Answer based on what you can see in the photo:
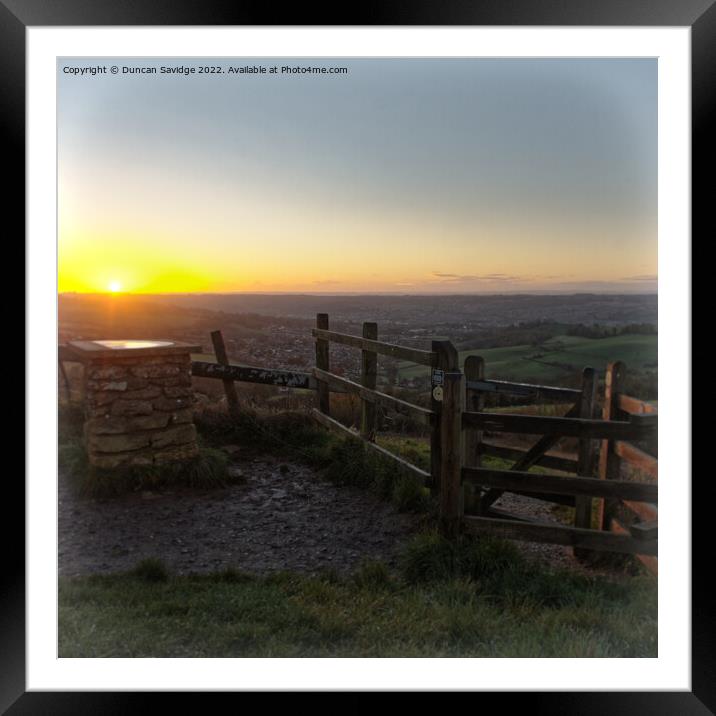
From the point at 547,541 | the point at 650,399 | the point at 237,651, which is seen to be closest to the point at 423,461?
the point at 547,541

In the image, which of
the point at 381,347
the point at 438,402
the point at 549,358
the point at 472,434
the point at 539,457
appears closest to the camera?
the point at 539,457

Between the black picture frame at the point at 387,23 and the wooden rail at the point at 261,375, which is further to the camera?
the wooden rail at the point at 261,375

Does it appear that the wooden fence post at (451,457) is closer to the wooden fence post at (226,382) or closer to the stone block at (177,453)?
the stone block at (177,453)

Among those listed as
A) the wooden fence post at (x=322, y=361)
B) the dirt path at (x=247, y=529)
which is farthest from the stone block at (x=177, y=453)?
the wooden fence post at (x=322, y=361)

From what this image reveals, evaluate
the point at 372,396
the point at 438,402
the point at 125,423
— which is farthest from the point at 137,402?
the point at 438,402

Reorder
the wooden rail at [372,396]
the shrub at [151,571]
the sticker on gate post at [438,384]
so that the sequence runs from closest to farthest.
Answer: the shrub at [151,571] < the sticker on gate post at [438,384] < the wooden rail at [372,396]

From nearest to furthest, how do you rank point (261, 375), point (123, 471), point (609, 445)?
point (609, 445), point (123, 471), point (261, 375)

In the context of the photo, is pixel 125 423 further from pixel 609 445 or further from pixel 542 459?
pixel 609 445
